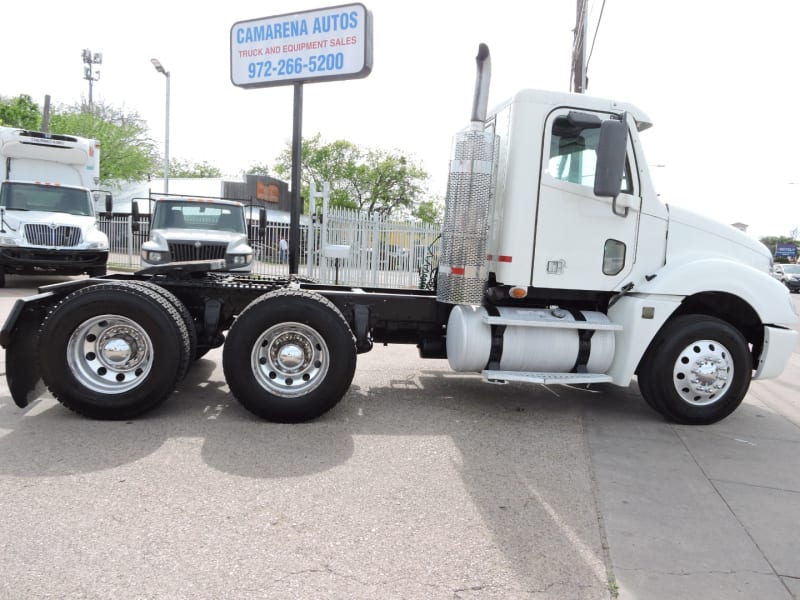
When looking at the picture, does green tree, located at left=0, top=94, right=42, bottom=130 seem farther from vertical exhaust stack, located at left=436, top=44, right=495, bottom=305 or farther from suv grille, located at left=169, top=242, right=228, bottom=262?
vertical exhaust stack, located at left=436, top=44, right=495, bottom=305

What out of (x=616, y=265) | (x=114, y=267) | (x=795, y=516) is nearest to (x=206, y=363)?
(x=616, y=265)

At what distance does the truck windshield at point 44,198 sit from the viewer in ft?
43.3

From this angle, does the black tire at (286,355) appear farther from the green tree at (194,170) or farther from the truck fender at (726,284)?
the green tree at (194,170)

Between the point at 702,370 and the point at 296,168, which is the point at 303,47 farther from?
the point at 702,370

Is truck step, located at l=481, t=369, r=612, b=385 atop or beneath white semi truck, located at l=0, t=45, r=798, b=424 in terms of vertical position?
beneath

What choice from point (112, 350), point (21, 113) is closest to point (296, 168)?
point (112, 350)

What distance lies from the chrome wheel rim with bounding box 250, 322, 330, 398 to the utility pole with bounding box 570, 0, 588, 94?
9.41 metres

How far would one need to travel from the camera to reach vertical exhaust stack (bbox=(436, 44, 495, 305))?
5172mm

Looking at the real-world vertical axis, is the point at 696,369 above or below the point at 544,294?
below

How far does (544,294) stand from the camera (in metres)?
5.48

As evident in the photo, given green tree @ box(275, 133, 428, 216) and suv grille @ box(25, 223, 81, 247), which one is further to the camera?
green tree @ box(275, 133, 428, 216)

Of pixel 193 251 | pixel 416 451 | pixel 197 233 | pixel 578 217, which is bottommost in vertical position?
pixel 416 451

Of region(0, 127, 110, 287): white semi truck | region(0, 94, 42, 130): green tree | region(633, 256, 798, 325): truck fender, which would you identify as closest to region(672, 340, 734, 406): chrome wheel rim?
region(633, 256, 798, 325): truck fender

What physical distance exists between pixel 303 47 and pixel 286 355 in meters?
5.59
